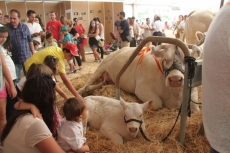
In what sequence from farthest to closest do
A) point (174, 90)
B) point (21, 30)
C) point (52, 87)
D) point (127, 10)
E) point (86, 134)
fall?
point (127, 10), point (21, 30), point (174, 90), point (86, 134), point (52, 87)

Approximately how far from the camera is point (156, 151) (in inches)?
91.2

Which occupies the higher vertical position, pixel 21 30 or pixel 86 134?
pixel 21 30

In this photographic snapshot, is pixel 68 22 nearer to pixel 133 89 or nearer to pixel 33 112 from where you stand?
pixel 133 89

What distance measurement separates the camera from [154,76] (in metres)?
3.55

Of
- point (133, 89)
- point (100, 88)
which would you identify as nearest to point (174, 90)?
point (133, 89)

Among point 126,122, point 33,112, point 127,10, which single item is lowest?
point 126,122

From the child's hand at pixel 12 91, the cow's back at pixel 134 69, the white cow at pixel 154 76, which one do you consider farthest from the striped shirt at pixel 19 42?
the child's hand at pixel 12 91

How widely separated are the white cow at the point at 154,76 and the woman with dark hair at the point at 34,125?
5.41 ft

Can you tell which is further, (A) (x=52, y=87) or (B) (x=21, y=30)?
(B) (x=21, y=30)

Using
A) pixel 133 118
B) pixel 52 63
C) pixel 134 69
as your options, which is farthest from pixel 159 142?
pixel 134 69

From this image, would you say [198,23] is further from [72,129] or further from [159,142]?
[72,129]

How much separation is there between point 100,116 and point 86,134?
0.87ft

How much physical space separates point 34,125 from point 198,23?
5219 millimetres

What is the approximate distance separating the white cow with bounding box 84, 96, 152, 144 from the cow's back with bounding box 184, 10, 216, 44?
12.3 feet
